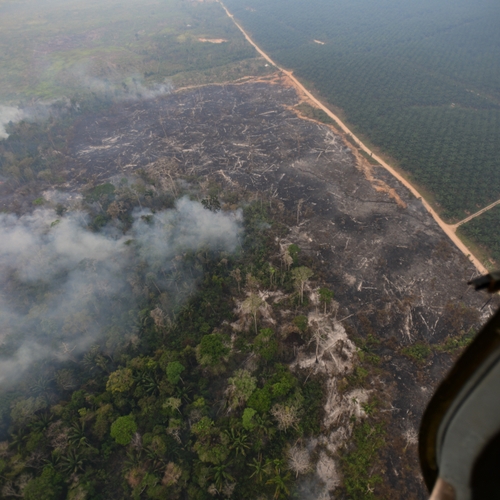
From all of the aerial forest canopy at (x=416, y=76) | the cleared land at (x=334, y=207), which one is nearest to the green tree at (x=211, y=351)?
the cleared land at (x=334, y=207)

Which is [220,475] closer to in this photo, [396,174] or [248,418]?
[248,418]

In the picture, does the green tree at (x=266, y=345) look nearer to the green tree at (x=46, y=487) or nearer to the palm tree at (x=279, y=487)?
the palm tree at (x=279, y=487)

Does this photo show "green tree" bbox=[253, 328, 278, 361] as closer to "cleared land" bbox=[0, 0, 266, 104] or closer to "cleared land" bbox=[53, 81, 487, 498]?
"cleared land" bbox=[53, 81, 487, 498]

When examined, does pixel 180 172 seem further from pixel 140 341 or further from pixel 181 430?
pixel 181 430

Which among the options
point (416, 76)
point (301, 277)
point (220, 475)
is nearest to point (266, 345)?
point (301, 277)

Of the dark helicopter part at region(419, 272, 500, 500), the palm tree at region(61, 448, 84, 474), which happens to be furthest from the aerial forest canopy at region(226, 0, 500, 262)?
the palm tree at region(61, 448, 84, 474)

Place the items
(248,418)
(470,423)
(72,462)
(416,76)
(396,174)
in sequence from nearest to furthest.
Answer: (470,423), (72,462), (248,418), (396,174), (416,76)
